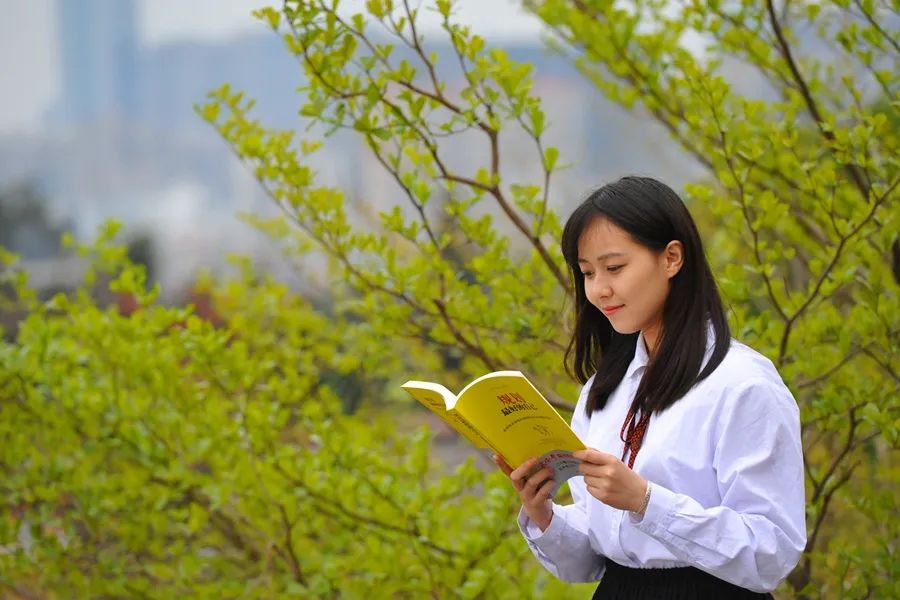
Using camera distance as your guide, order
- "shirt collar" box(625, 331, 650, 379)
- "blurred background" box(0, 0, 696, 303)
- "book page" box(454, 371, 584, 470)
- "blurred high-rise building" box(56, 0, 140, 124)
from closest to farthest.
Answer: "book page" box(454, 371, 584, 470) → "shirt collar" box(625, 331, 650, 379) → "blurred background" box(0, 0, 696, 303) → "blurred high-rise building" box(56, 0, 140, 124)

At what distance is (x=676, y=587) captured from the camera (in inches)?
64.8

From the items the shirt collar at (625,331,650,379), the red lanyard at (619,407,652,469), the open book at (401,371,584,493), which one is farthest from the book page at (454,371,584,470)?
the shirt collar at (625,331,650,379)

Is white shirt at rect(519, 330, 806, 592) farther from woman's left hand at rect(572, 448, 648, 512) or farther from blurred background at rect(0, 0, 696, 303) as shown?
blurred background at rect(0, 0, 696, 303)

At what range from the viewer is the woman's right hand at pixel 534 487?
167 cm

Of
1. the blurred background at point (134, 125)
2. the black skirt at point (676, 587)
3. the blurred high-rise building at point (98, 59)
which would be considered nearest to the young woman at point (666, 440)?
the black skirt at point (676, 587)

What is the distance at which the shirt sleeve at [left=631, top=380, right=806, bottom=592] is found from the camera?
59.1 inches

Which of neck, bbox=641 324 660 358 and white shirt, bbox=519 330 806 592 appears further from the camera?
neck, bbox=641 324 660 358

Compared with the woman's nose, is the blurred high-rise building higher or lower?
lower

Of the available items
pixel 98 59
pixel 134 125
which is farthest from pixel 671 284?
pixel 98 59

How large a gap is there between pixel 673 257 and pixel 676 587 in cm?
45

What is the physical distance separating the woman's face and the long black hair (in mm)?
11

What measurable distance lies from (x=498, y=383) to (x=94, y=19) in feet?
22.2

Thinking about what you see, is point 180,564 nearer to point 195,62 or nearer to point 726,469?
point 726,469

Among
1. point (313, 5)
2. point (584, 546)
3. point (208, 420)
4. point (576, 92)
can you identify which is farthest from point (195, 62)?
point (584, 546)
